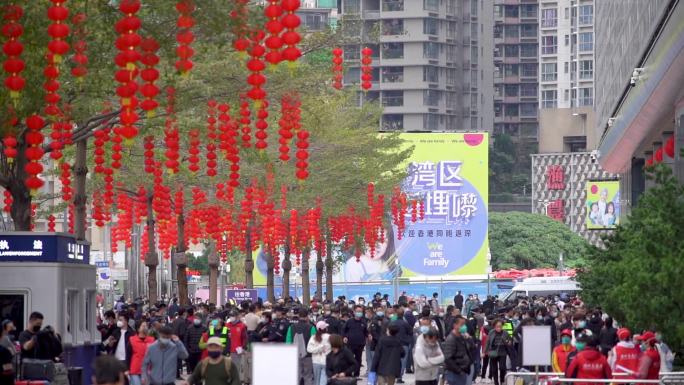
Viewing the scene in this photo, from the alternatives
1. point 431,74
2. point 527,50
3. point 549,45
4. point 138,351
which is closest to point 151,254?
point 138,351

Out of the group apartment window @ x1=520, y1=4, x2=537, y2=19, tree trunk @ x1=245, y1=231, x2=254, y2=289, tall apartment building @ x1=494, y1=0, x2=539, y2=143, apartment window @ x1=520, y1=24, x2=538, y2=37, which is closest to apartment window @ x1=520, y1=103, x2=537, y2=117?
tall apartment building @ x1=494, y1=0, x2=539, y2=143

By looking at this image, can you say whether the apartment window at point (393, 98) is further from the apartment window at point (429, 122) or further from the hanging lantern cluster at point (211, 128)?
the hanging lantern cluster at point (211, 128)

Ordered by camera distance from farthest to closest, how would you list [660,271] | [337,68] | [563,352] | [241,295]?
[241,295] < [337,68] < [563,352] < [660,271]

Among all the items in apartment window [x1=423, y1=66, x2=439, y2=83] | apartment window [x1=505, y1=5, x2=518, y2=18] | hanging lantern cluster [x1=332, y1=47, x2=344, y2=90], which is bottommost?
hanging lantern cluster [x1=332, y1=47, x2=344, y2=90]

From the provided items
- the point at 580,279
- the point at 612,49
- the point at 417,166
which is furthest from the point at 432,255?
the point at 580,279

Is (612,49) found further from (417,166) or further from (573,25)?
(573,25)

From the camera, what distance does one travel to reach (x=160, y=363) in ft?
84.3

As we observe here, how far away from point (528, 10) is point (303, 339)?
13994cm

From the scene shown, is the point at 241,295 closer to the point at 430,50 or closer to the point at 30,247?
the point at 30,247

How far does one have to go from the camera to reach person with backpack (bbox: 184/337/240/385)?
2005 cm

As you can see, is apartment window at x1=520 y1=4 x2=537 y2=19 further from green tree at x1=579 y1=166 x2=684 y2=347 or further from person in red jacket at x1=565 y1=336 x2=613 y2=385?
person in red jacket at x1=565 y1=336 x2=613 y2=385

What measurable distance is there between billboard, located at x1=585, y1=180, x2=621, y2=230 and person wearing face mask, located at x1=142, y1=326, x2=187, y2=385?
54.0m

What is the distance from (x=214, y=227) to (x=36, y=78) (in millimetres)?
28520

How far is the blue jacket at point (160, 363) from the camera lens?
84.2ft
